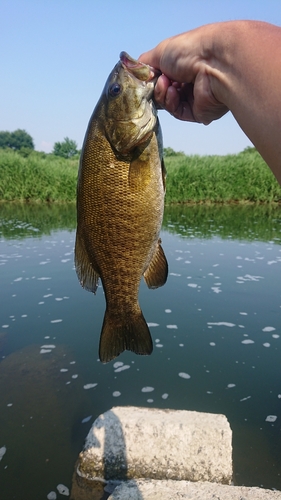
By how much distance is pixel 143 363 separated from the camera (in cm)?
605

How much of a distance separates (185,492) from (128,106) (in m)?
2.73

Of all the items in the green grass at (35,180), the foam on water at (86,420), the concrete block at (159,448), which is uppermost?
the green grass at (35,180)

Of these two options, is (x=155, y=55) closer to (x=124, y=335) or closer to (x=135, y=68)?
(x=135, y=68)

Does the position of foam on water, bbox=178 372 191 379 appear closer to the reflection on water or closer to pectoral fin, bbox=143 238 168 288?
the reflection on water

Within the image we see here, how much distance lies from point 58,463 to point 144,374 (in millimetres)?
1896

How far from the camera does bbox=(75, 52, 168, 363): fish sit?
1.86 meters

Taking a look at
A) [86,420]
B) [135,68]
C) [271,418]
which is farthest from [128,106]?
[271,418]

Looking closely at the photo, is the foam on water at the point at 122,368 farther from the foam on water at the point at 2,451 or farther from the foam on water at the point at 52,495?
the foam on water at the point at 52,495

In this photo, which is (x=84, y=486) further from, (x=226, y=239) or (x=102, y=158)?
(x=226, y=239)

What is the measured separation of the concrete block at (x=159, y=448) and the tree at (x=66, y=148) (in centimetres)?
5591

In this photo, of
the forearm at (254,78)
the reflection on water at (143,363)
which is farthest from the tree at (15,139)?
the forearm at (254,78)

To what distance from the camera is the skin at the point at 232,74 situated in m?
1.36

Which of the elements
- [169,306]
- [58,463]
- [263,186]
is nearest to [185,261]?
[169,306]

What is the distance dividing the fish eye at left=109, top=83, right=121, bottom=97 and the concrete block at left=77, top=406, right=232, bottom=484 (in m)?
2.91
